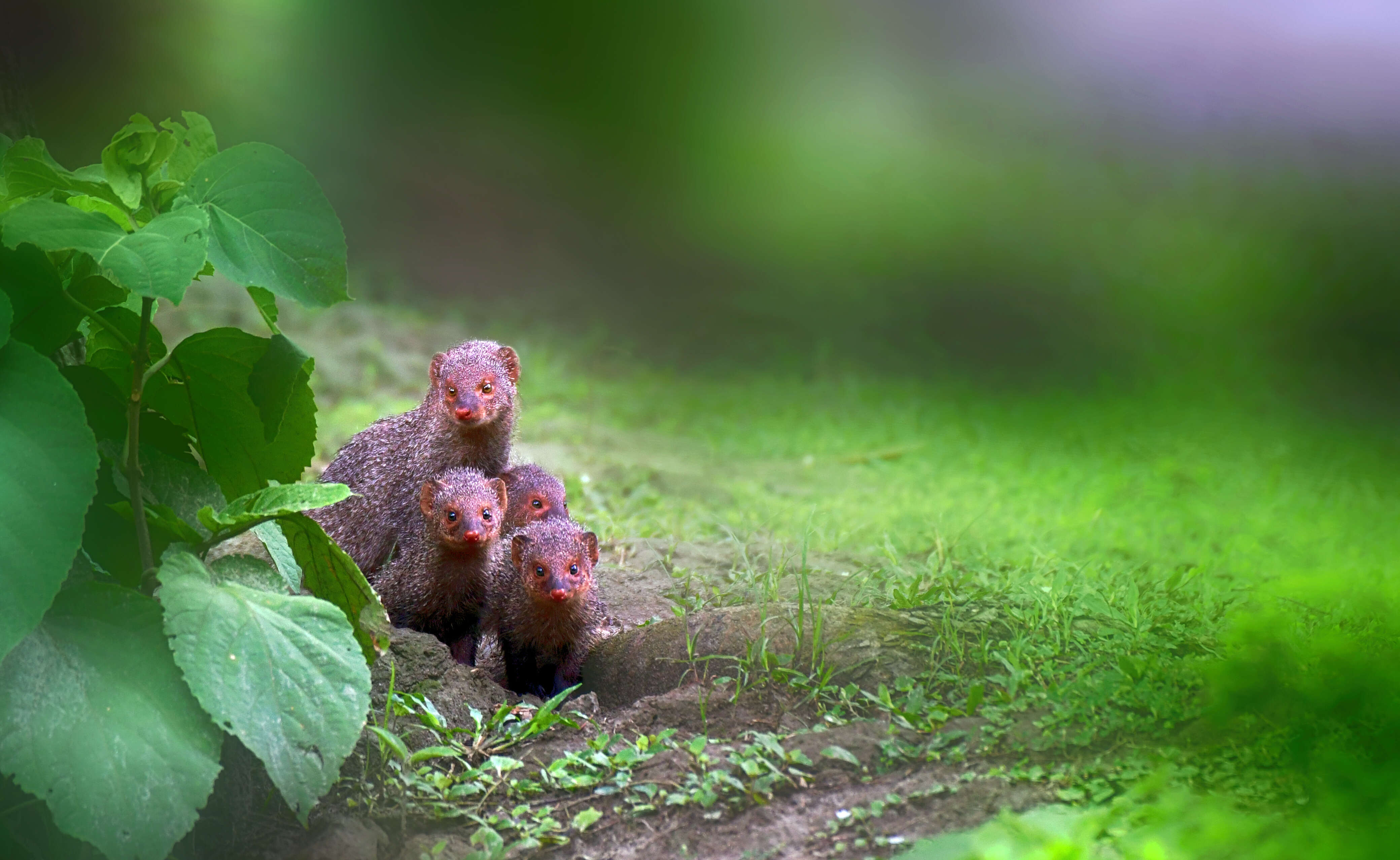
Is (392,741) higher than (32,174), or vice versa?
(32,174)

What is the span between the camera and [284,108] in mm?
7668

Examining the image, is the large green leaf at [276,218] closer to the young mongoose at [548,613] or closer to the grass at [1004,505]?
the grass at [1004,505]

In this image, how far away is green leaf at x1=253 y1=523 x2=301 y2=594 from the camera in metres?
2.12

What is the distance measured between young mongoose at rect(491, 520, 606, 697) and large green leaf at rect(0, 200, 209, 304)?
1.56 meters

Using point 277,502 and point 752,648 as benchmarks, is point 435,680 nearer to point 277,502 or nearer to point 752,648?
point 752,648

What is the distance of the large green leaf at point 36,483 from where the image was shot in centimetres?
146

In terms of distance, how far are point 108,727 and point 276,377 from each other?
0.64 m

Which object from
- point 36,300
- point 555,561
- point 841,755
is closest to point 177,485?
point 36,300

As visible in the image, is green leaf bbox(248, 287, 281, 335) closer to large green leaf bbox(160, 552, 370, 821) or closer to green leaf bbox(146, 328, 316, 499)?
green leaf bbox(146, 328, 316, 499)

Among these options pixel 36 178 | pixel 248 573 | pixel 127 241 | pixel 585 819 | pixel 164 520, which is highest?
pixel 36 178

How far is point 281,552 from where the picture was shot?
215cm

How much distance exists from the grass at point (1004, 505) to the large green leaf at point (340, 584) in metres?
0.83

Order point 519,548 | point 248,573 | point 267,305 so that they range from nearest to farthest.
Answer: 1. point 248,573
2. point 267,305
3. point 519,548

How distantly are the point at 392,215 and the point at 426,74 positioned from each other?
1.26m
